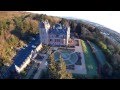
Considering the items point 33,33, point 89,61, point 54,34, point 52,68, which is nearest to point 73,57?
point 89,61

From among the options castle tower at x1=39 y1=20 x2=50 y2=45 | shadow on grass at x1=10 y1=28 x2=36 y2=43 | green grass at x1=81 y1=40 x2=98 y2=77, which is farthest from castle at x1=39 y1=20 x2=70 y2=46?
green grass at x1=81 y1=40 x2=98 y2=77

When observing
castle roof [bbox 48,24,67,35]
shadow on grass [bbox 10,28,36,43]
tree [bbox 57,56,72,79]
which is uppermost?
castle roof [bbox 48,24,67,35]

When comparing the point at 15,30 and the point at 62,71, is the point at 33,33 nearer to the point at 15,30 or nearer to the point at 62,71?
the point at 15,30

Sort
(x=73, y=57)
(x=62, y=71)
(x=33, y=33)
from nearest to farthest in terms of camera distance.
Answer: (x=62, y=71), (x=73, y=57), (x=33, y=33)

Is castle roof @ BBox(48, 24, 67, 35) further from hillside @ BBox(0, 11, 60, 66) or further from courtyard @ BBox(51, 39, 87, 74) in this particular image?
courtyard @ BBox(51, 39, 87, 74)

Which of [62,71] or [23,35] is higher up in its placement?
[23,35]

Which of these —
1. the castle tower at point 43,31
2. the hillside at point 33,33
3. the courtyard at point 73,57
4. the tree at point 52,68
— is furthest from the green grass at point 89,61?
the castle tower at point 43,31
